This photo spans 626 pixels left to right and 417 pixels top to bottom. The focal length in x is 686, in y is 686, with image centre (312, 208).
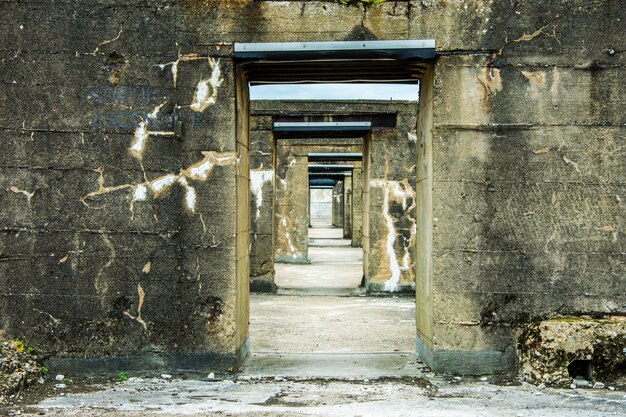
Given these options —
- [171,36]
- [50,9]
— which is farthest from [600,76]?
[50,9]

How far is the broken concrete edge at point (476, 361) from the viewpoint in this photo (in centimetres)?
625

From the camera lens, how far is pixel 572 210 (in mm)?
6223

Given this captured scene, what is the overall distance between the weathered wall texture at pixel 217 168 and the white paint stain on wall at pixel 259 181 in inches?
284

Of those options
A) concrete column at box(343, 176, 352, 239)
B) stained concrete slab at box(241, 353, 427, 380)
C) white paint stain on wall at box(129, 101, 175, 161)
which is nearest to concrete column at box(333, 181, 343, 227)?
concrete column at box(343, 176, 352, 239)

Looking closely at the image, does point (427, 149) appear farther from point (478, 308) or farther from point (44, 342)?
point (44, 342)

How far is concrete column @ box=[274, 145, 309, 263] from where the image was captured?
18703mm

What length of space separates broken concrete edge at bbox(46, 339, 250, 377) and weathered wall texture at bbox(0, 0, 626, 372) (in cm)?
5

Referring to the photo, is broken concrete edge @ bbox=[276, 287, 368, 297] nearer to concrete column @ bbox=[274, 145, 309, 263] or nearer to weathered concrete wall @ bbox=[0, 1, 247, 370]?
concrete column @ bbox=[274, 145, 309, 263]

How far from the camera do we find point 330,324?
951 centimetres

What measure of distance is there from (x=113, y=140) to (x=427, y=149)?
2.97 m

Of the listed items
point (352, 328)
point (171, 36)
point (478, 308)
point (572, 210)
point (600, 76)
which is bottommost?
point (352, 328)

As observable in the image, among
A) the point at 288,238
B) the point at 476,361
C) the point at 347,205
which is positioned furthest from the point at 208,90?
the point at 347,205

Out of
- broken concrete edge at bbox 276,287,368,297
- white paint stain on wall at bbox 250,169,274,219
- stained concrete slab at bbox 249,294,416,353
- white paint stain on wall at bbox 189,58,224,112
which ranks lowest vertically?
stained concrete slab at bbox 249,294,416,353

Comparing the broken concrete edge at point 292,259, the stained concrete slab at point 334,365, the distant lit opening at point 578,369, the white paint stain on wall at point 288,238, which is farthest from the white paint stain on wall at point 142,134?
the broken concrete edge at point 292,259
